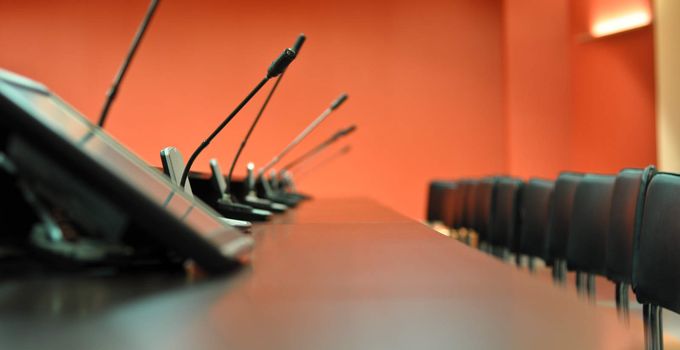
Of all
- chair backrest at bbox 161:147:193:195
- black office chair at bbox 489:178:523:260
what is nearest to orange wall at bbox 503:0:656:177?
black office chair at bbox 489:178:523:260

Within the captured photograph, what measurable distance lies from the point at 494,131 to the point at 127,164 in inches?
274

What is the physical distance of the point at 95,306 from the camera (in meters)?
0.58

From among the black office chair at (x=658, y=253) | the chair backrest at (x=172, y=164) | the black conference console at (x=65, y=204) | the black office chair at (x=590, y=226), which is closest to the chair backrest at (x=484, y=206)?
the black office chair at (x=590, y=226)

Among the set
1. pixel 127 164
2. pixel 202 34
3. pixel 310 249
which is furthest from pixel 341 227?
pixel 202 34

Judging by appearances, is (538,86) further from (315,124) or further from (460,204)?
(315,124)

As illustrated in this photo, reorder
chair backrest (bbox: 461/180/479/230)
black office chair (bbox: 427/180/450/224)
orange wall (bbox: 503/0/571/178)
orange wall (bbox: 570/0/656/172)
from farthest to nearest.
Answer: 1. orange wall (bbox: 503/0/571/178)
2. orange wall (bbox: 570/0/656/172)
3. black office chair (bbox: 427/180/450/224)
4. chair backrest (bbox: 461/180/479/230)

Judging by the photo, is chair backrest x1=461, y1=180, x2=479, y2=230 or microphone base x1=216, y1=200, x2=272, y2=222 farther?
chair backrest x1=461, y1=180, x2=479, y2=230

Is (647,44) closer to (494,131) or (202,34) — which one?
(494,131)

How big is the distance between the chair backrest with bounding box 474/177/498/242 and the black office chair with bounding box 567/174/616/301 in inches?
60.5

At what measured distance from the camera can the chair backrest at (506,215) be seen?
128 inches

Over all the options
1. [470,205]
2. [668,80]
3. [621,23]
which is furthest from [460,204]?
[621,23]

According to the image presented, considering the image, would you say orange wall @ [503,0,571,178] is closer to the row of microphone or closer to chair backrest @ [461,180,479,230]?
chair backrest @ [461,180,479,230]

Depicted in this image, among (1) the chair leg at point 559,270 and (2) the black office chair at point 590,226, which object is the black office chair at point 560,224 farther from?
(2) the black office chair at point 590,226

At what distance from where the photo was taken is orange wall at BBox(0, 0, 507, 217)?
714 centimetres
